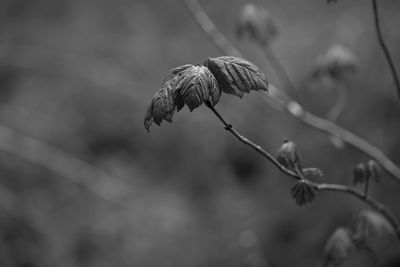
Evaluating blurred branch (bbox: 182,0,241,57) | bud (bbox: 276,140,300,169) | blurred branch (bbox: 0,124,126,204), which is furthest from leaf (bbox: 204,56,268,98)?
blurred branch (bbox: 0,124,126,204)

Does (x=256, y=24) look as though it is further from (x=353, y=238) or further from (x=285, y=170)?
(x=285, y=170)

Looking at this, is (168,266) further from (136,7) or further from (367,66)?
(136,7)

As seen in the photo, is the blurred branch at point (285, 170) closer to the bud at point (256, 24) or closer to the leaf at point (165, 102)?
the leaf at point (165, 102)

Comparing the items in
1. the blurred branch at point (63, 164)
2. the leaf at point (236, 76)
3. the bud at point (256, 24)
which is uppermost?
the blurred branch at point (63, 164)

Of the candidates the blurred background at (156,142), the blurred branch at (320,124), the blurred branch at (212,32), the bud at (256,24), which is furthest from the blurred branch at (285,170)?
the blurred background at (156,142)

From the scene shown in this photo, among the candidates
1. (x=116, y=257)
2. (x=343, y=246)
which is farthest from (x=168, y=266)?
(x=343, y=246)

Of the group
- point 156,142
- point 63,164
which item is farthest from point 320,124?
point 156,142
